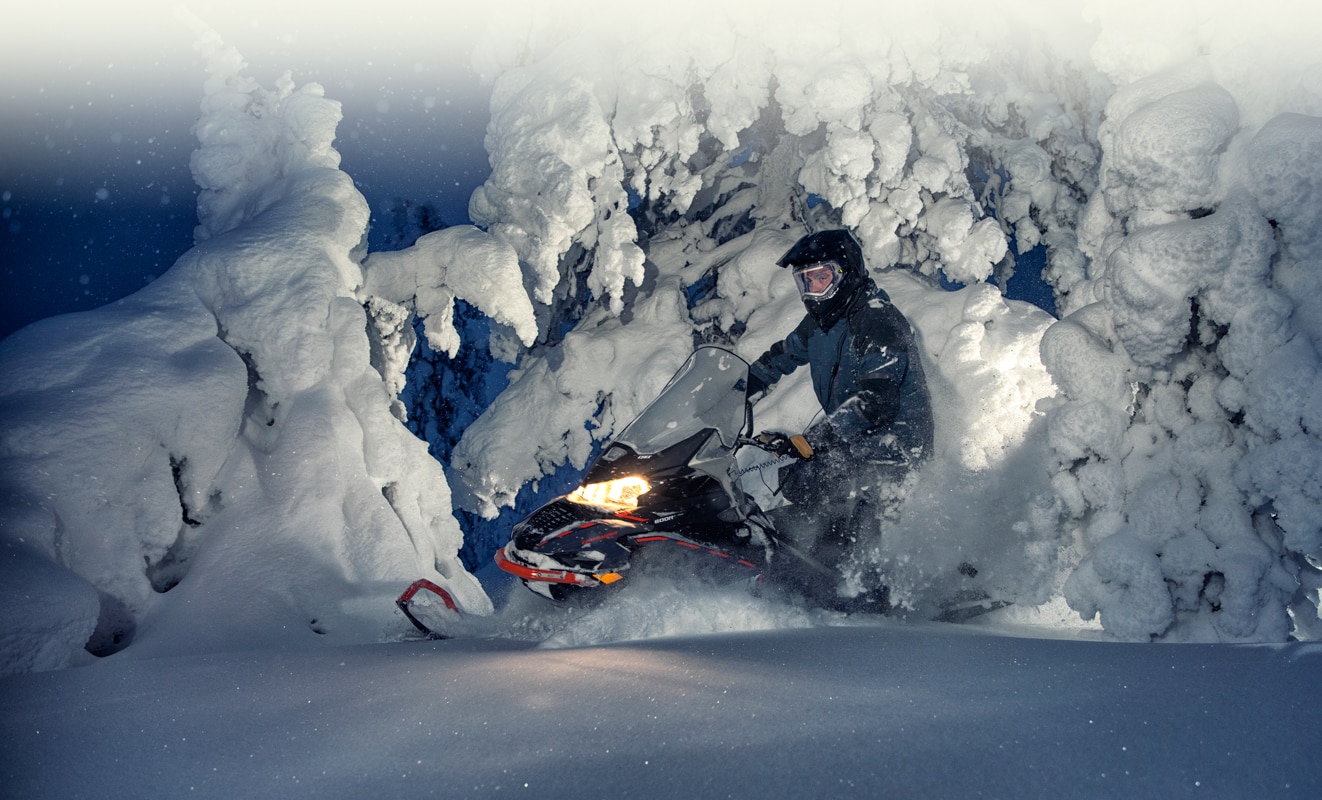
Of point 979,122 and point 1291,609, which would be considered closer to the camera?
point 1291,609

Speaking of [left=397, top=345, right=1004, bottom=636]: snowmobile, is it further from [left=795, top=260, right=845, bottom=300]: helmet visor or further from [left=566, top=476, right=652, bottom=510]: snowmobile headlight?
[left=795, top=260, right=845, bottom=300]: helmet visor

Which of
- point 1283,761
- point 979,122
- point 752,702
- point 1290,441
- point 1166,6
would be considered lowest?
point 1290,441

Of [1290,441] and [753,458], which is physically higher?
[1290,441]

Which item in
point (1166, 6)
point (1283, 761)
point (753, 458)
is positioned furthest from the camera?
point (753, 458)

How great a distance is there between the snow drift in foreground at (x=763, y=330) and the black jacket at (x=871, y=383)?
0.61 m

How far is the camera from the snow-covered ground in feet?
3.71

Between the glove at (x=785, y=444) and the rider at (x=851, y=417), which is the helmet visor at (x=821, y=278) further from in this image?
the glove at (x=785, y=444)

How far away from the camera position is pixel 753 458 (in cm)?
581

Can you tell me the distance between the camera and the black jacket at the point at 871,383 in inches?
142

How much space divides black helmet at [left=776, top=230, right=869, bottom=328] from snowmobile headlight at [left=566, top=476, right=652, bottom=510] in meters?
1.54

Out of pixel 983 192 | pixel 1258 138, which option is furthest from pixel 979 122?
pixel 1258 138

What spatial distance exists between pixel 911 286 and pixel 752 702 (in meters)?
7.64

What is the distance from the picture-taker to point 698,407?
3535 mm

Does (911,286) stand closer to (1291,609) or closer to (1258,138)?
(1258,138)
